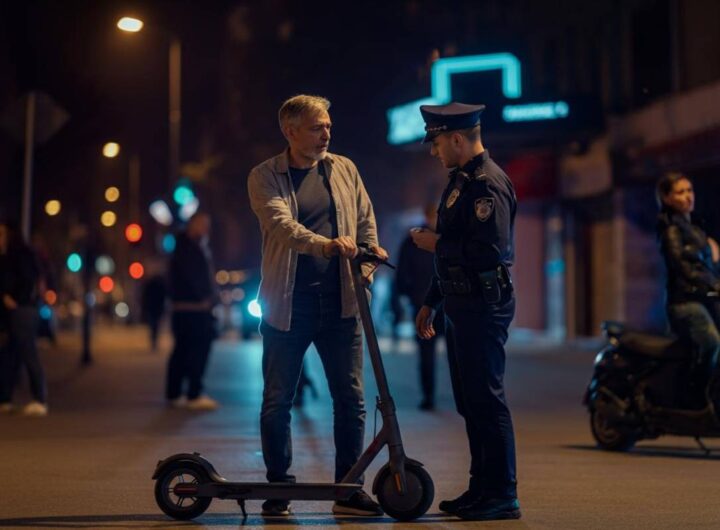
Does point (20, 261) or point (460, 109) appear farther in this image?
point (20, 261)

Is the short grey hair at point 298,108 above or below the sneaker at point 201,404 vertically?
above

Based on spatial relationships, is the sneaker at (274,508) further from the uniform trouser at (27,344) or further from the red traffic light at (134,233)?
the red traffic light at (134,233)

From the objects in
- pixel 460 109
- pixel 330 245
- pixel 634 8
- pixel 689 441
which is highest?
pixel 634 8

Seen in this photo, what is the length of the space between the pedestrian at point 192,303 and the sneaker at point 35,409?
1.70 metres

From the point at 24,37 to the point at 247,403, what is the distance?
17722mm

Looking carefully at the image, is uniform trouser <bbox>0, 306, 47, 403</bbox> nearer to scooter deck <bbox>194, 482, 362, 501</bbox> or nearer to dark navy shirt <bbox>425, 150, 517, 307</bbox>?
scooter deck <bbox>194, 482, 362, 501</bbox>

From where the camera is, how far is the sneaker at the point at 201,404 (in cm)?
1595

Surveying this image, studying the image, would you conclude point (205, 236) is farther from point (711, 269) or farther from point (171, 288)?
point (711, 269)

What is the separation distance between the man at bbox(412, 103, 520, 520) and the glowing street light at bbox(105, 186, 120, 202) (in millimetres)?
89264

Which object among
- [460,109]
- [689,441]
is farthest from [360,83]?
[460,109]

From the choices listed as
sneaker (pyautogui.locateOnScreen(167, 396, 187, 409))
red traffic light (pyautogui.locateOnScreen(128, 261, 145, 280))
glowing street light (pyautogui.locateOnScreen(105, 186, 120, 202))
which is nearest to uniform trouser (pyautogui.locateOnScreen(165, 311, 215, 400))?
sneaker (pyautogui.locateOnScreen(167, 396, 187, 409))

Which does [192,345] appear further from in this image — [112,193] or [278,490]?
[112,193]

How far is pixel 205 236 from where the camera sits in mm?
16656

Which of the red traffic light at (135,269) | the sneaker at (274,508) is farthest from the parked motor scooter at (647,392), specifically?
the red traffic light at (135,269)
